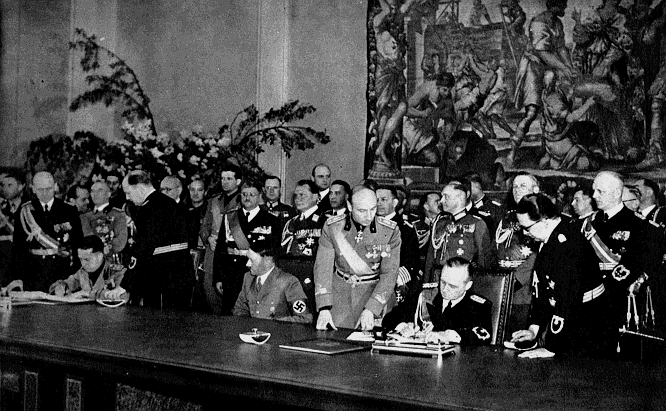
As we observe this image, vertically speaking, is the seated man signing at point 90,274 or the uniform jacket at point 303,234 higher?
the uniform jacket at point 303,234

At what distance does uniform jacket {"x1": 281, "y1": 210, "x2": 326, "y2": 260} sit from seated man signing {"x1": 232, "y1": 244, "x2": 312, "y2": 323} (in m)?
1.75

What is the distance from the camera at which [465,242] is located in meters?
6.09

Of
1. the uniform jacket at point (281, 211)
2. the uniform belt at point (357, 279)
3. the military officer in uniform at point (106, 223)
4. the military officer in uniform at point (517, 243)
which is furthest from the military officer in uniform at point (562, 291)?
the military officer in uniform at point (106, 223)

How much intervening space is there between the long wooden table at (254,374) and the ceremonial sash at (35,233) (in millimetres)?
2675

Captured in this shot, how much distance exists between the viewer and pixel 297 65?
31.4 feet

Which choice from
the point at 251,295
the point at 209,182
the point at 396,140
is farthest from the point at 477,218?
the point at 209,182

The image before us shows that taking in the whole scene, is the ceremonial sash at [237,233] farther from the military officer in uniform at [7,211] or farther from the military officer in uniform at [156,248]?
the military officer in uniform at [7,211]

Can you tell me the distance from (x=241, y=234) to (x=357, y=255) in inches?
86.7

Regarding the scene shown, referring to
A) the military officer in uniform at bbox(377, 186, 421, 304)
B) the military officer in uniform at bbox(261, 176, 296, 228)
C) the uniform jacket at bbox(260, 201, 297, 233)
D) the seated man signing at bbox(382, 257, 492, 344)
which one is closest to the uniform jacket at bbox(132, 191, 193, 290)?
the uniform jacket at bbox(260, 201, 297, 233)

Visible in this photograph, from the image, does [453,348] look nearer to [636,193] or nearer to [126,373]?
[126,373]

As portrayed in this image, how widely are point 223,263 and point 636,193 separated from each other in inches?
132

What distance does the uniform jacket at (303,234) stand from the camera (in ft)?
23.7

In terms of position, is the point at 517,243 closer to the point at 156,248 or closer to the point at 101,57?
the point at 156,248

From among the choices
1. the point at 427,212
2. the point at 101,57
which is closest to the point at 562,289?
the point at 427,212
